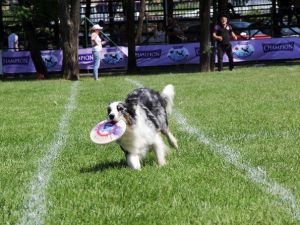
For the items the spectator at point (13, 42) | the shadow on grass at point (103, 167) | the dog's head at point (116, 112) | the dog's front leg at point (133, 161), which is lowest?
the spectator at point (13, 42)

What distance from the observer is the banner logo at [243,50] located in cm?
2845

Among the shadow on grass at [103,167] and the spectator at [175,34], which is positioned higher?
the shadow on grass at [103,167]

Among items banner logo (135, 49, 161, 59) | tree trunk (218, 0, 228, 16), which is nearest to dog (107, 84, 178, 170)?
banner logo (135, 49, 161, 59)

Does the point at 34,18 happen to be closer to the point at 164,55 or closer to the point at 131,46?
the point at 131,46

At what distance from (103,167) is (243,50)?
2236cm

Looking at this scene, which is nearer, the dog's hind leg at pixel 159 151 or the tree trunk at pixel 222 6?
the dog's hind leg at pixel 159 151

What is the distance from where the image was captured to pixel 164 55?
94.5 ft

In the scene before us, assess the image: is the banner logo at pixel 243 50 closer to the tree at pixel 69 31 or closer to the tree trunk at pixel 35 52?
the tree at pixel 69 31

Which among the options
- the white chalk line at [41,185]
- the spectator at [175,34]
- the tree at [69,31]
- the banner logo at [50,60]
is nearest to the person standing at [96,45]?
the tree at [69,31]

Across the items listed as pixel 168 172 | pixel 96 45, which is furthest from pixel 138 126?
Answer: pixel 96 45

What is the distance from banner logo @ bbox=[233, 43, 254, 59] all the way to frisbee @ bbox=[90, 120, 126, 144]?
22.9m

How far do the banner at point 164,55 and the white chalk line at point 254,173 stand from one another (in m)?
19.4

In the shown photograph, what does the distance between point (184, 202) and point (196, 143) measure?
3089mm

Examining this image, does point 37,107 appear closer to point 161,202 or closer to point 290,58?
point 161,202
